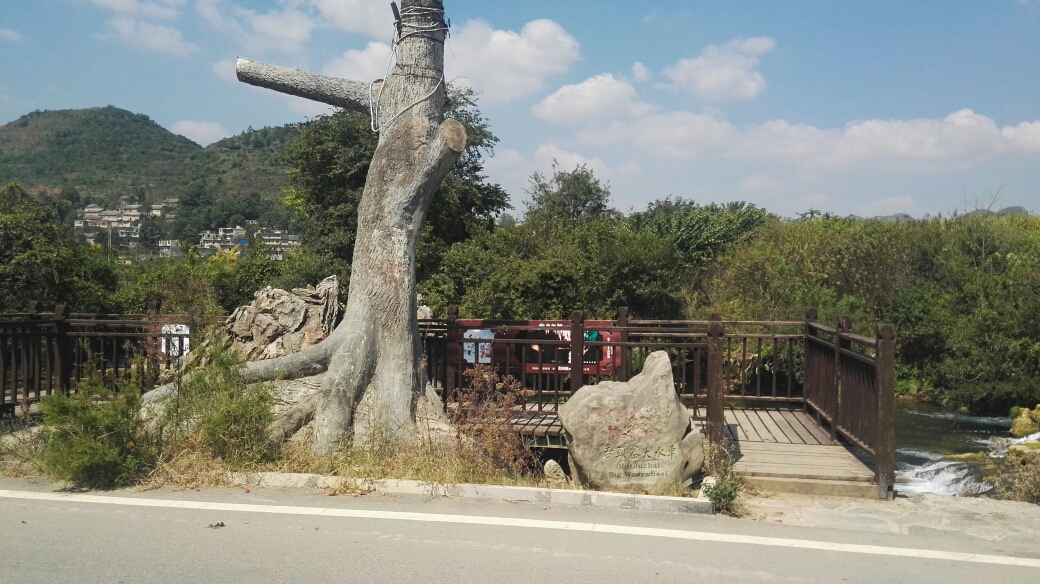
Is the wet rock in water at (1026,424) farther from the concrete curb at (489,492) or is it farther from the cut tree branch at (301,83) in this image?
the cut tree branch at (301,83)

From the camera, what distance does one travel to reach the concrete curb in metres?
6.91

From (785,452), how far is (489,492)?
3.49m

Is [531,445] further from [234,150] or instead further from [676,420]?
[234,150]

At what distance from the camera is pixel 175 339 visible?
1058cm

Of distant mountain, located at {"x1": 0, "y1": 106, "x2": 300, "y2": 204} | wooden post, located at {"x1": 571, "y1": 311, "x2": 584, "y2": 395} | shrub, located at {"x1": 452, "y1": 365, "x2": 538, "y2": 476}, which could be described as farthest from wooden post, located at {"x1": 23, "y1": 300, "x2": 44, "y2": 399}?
distant mountain, located at {"x1": 0, "y1": 106, "x2": 300, "y2": 204}

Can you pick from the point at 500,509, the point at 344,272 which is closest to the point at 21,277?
the point at 344,272

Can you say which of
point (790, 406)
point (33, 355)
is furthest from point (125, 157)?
point (790, 406)

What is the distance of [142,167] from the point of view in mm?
92750

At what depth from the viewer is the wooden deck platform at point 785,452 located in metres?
7.61

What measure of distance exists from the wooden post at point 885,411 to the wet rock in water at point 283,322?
6868mm

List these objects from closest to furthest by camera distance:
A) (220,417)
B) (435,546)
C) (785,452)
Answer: (435,546) → (220,417) → (785,452)

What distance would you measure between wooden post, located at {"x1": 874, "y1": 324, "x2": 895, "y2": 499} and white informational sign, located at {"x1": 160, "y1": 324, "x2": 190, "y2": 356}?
7693 millimetres

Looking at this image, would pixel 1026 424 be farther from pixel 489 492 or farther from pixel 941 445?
pixel 489 492

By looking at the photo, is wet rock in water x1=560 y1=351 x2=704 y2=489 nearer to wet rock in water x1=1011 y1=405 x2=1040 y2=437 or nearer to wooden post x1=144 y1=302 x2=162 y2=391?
wooden post x1=144 y1=302 x2=162 y2=391
